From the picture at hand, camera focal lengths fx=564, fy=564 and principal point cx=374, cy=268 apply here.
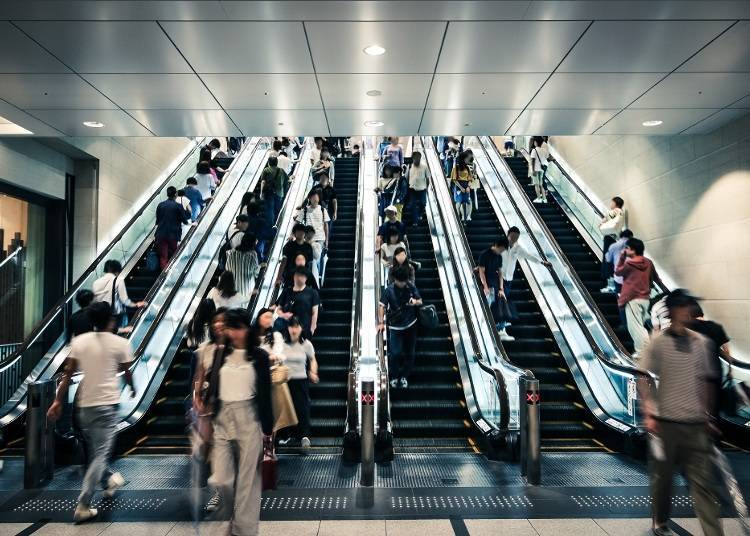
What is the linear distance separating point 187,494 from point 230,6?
164 inches

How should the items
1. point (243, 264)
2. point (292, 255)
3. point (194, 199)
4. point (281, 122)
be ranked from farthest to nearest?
point (194, 199)
point (243, 264)
point (292, 255)
point (281, 122)

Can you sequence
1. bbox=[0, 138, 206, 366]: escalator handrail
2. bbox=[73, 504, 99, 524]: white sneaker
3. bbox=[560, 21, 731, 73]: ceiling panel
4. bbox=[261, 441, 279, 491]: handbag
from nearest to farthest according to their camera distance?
1. bbox=[73, 504, 99, 524]: white sneaker
2. bbox=[261, 441, 279, 491]: handbag
3. bbox=[560, 21, 731, 73]: ceiling panel
4. bbox=[0, 138, 206, 366]: escalator handrail

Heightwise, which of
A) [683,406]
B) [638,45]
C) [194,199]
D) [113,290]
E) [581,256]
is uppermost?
[638,45]

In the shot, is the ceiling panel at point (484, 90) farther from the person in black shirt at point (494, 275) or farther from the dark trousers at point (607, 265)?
the dark trousers at point (607, 265)

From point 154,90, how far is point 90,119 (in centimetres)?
163

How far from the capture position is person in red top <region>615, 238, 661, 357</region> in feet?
25.7

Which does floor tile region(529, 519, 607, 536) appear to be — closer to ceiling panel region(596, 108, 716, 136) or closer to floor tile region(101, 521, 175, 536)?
floor tile region(101, 521, 175, 536)

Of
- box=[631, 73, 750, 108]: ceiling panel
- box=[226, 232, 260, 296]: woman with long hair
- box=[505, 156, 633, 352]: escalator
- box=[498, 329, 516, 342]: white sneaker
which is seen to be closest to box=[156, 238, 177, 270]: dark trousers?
box=[226, 232, 260, 296]: woman with long hair

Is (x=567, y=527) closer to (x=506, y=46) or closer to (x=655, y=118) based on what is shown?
(x=506, y=46)

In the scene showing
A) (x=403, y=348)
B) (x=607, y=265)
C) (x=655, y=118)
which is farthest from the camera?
(x=607, y=265)

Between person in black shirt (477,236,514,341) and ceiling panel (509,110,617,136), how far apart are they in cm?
173

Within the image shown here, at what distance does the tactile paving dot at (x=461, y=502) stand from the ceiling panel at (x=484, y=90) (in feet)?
14.3

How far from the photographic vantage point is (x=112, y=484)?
484cm

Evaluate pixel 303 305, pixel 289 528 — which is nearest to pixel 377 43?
pixel 303 305
